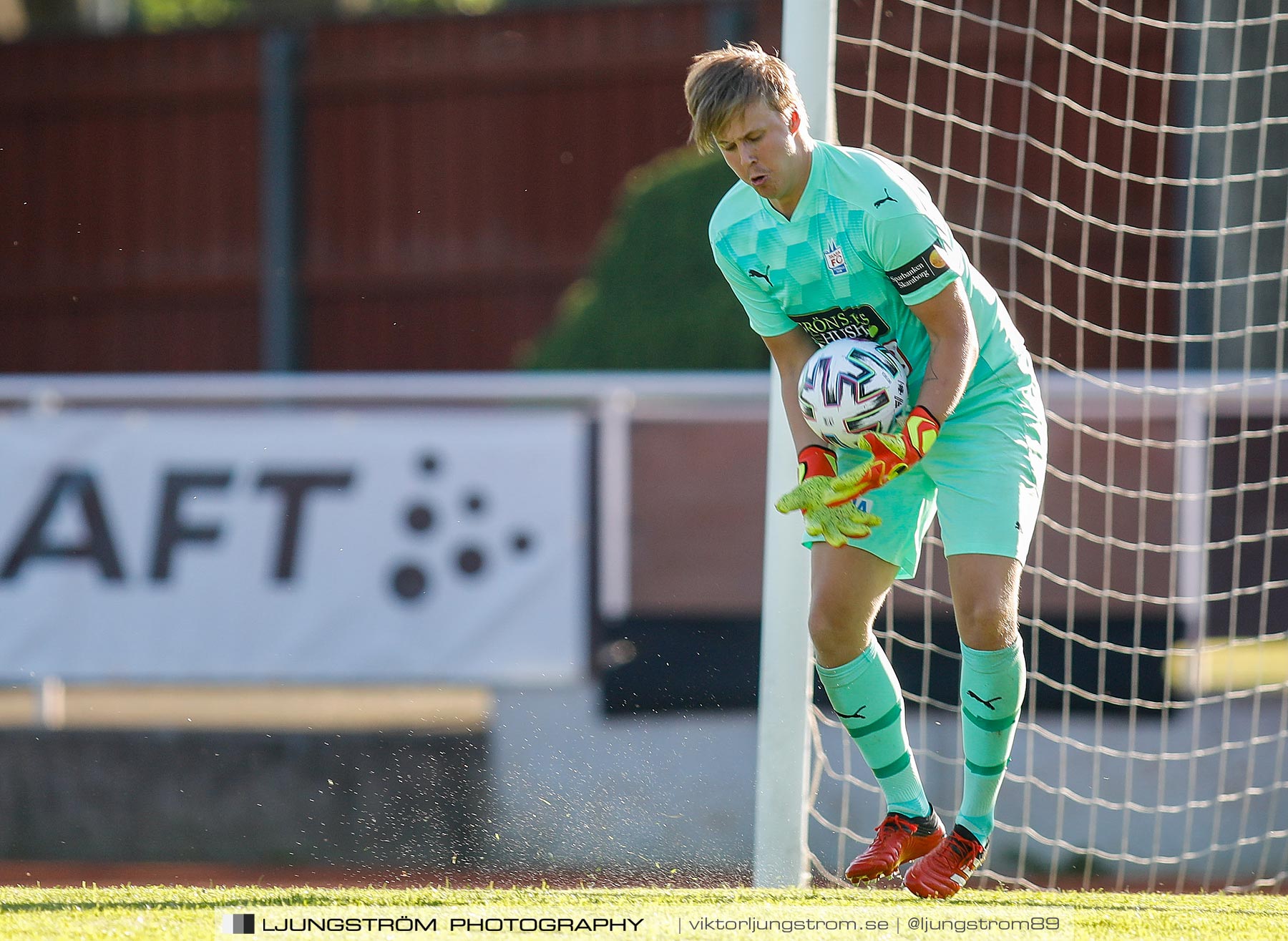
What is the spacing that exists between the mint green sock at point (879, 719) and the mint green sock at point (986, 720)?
0.17m

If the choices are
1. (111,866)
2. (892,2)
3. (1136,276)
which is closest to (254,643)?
(111,866)

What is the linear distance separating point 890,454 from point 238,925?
6.62 feet

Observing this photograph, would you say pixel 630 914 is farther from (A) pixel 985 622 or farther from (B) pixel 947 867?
(A) pixel 985 622

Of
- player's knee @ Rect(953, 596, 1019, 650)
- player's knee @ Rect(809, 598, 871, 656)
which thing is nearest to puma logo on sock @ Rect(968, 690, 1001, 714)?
player's knee @ Rect(953, 596, 1019, 650)

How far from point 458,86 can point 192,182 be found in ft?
12.2

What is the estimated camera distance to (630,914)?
413 centimetres

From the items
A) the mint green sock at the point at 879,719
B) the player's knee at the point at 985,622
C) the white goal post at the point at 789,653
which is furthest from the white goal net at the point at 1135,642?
the player's knee at the point at 985,622

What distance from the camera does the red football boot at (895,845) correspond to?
163 inches

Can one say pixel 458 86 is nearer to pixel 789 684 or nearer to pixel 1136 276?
pixel 1136 276

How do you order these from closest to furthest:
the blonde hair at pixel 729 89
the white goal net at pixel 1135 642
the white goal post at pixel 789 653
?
the blonde hair at pixel 729 89
the white goal post at pixel 789 653
the white goal net at pixel 1135 642

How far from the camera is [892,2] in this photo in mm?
14938

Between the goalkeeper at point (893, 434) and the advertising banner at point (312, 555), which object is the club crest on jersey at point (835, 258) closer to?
the goalkeeper at point (893, 434)

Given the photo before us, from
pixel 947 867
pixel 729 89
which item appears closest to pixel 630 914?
pixel 947 867

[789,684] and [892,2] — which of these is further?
[892,2]
